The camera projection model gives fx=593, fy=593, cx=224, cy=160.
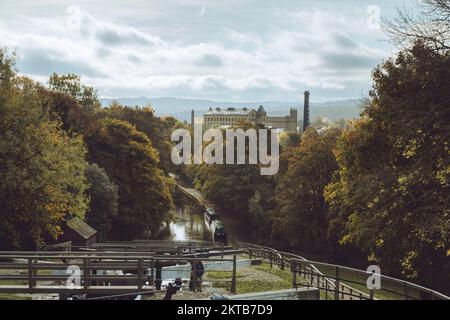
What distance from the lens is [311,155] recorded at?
5241 centimetres

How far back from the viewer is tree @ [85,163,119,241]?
46.1 meters

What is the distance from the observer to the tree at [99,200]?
4612 cm

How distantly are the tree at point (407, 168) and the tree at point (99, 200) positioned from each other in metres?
24.8

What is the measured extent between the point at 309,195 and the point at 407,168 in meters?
29.2

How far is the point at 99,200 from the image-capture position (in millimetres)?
46594

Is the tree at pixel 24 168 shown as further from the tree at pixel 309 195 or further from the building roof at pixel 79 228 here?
the tree at pixel 309 195

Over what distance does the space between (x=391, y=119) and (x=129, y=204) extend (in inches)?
1411

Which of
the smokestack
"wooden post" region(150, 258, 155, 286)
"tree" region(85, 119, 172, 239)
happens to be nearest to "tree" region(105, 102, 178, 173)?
"tree" region(85, 119, 172, 239)

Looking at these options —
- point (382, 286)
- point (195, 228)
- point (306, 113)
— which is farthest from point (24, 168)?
point (306, 113)

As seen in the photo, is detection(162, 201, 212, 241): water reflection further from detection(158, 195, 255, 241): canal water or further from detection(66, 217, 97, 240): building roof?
detection(66, 217, 97, 240): building roof

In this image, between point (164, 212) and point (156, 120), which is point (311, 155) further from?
point (156, 120)

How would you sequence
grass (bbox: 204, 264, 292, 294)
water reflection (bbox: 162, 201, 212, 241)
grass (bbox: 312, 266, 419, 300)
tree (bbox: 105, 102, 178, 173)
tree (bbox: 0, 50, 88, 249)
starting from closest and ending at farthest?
grass (bbox: 204, 264, 292, 294), tree (bbox: 0, 50, 88, 249), grass (bbox: 312, 266, 419, 300), water reflection (bbox: 162, 201, 212, 241), tree (bbox: 105, 102, 178, 173)

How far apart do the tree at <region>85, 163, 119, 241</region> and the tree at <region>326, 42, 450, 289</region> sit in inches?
975

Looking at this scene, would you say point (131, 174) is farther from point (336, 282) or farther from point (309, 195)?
point (336, 282)
